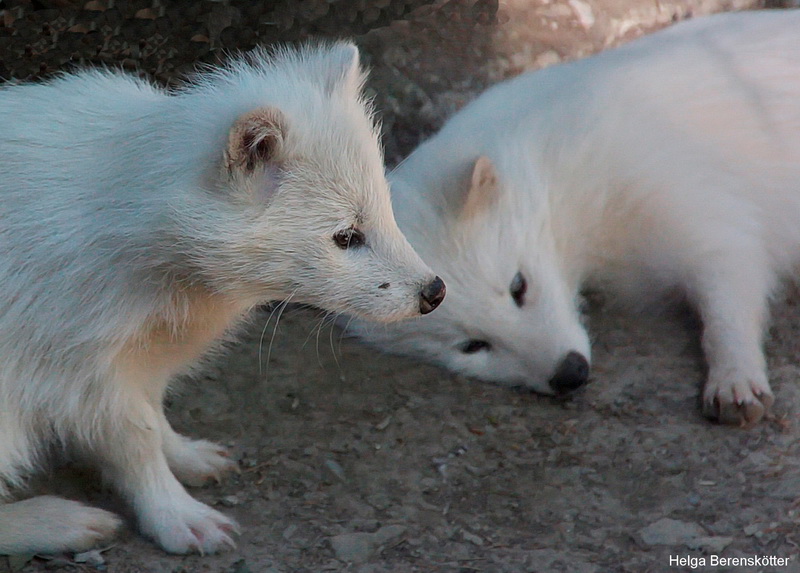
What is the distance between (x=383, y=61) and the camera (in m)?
6.21

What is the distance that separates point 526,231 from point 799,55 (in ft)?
5.94

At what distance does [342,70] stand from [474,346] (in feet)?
5.62

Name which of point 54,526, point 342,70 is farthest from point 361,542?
point 342,70

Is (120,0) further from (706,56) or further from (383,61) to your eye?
(706,56)

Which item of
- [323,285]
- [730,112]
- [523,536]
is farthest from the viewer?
[730,112]

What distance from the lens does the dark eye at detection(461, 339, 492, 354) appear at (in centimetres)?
467

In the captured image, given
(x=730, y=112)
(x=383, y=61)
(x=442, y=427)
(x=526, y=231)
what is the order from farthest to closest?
(x=383, y=61)
(x=730, y=112)
(x=526, y=231)
(x=442, y=427)

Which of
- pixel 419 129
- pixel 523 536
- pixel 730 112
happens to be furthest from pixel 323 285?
pixel 419 129

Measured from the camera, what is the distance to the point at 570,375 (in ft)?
14.5

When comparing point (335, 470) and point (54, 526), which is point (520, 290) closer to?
point (335, 470)

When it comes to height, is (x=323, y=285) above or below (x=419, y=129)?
→ above

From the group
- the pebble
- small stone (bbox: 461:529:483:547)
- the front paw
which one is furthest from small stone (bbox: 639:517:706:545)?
the pebble

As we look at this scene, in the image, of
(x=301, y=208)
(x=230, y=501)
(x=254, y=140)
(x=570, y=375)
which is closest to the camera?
(x=254, y=140)

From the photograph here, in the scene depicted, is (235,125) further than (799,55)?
No
